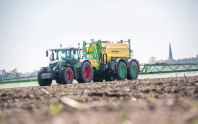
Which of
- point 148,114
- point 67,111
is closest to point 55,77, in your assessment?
point 67,111

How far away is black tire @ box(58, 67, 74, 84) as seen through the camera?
1377 cm

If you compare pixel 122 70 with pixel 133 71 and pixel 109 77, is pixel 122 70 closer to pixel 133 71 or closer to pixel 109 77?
pixel 109 77

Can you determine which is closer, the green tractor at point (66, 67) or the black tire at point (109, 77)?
the green tractor at point (66, 67)

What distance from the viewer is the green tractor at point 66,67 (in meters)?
14.3

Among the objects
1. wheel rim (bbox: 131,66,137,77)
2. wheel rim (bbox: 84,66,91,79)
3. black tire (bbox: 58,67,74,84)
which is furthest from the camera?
wheel rim (bbox: 131,66,137,77)

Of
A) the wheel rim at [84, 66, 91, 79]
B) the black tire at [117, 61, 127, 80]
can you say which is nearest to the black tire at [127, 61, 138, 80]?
the black tire at [117, 61, 127, 80]

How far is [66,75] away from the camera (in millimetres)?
14172

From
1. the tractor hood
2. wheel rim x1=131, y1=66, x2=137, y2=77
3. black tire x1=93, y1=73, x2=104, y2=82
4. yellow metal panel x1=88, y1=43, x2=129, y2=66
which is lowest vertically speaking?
black tire x1=93, y1=73, x2=104, y2=82

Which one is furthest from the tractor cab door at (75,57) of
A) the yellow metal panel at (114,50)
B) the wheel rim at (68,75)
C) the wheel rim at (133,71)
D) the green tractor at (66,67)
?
the wheel rim at (133,71)

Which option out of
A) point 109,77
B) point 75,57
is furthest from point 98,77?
point 75,57

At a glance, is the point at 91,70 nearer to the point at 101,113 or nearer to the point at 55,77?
the point at 55,77

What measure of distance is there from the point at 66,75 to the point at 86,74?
182 centimetres

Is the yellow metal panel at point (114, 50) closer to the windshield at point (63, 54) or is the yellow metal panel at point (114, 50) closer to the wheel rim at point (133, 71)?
the wheel rim at point (133, 71)

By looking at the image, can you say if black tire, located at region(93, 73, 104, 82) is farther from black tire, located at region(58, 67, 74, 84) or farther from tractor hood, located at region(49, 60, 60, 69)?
tractor hood, located at region(49, 60, 60, 69)
